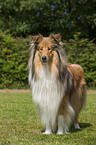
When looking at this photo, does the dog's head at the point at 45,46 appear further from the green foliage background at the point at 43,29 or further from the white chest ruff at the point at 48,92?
the green foliage background at the point at 43,29

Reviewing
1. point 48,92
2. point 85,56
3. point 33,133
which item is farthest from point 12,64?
point 48,92

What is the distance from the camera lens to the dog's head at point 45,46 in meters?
4.65

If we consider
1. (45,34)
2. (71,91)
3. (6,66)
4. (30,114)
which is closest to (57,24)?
(45,34)

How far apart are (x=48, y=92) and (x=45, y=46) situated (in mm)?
887

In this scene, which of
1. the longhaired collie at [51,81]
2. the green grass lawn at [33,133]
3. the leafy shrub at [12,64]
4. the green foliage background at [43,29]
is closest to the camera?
the green grass lawn at [33,133]

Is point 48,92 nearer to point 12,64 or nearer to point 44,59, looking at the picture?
point 44,59

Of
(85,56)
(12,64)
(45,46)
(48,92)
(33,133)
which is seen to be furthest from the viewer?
(85,56)

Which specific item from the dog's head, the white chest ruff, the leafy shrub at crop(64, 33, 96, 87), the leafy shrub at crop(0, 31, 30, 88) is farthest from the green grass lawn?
the leafy shrub at crop(64, 33, 96, 87)

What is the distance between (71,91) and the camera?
5312 millimetres

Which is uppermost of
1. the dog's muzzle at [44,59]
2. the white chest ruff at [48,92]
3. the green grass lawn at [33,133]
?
the dog's muzzle at [44,59]

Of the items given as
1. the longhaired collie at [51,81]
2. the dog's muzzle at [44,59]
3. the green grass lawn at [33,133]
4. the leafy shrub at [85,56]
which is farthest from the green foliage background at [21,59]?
the dog's muzzle at [44,59]

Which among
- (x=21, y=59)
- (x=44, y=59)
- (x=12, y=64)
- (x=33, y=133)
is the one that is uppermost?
(x=44, y=59)

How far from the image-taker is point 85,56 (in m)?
17.5

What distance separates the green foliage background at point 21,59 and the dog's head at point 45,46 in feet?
39.2
